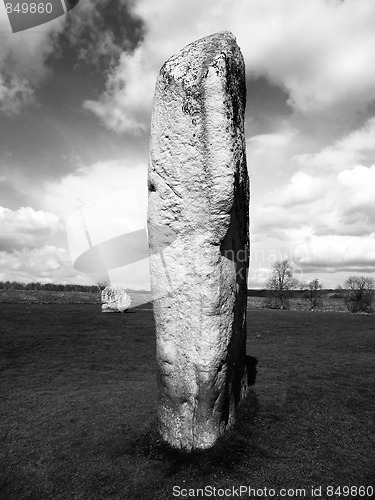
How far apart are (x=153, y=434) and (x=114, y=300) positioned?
18.7 m

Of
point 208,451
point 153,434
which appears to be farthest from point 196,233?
point 153,434

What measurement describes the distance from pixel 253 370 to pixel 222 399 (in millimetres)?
3720

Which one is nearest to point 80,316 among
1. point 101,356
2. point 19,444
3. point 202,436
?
point 101,356

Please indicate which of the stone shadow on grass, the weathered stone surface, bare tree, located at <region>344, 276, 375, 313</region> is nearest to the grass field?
the stone shadow on grass

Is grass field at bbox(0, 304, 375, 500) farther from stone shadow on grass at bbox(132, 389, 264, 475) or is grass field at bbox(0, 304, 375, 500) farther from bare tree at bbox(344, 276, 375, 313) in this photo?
bare tree at bbox(344, 276, 375, 313)

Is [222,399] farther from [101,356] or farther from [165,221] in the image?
[101,356]

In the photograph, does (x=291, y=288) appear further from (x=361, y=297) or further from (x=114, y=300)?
(x=114, y=300)

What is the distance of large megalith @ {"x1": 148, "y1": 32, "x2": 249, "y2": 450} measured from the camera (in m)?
4.65

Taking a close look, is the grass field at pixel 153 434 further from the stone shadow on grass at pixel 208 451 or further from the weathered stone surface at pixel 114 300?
the weathered stone surface at pixel 114 300

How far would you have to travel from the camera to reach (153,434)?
516 centimetres

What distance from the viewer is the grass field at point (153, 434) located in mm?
4129

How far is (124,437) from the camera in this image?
5.14 meters

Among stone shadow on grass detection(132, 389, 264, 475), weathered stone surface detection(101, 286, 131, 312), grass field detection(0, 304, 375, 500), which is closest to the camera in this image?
grass field detection(0, 304, 375, 500)

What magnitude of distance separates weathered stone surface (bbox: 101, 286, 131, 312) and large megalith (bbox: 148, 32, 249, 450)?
1861 centimetres
